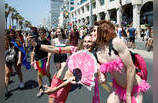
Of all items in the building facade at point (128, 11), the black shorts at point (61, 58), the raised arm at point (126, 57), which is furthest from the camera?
Result: the building facade at point (128, 11)

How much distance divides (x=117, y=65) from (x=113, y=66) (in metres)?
0.05

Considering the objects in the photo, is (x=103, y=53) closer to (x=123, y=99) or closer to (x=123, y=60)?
(x=123, y=60)

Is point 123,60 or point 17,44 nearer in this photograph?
point 123,60

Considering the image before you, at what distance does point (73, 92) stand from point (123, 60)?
2.85 meters

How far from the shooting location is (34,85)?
537 cm

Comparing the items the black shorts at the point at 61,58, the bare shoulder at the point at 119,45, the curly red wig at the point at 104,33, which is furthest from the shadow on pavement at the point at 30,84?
the bare shoulder at the point at 119,45

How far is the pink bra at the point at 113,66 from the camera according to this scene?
A: 1961mm

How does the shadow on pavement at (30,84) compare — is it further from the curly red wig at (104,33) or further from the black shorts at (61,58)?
the curly red wig at (104,33)

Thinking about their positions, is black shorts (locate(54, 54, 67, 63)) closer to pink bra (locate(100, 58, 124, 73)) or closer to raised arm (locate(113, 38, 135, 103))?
pink bra (locate(100, 58, 124, 73))

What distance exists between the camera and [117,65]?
1.97 meters

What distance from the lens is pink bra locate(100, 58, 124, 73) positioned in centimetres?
196

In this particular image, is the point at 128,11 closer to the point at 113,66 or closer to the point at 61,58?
the point at 61,58

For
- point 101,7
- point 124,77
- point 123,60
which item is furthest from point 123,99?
point 101,7

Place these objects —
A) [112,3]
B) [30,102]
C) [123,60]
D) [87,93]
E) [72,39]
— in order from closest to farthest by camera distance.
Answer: [123,60], [30,102], [87,93], [72,39], [112,3]
